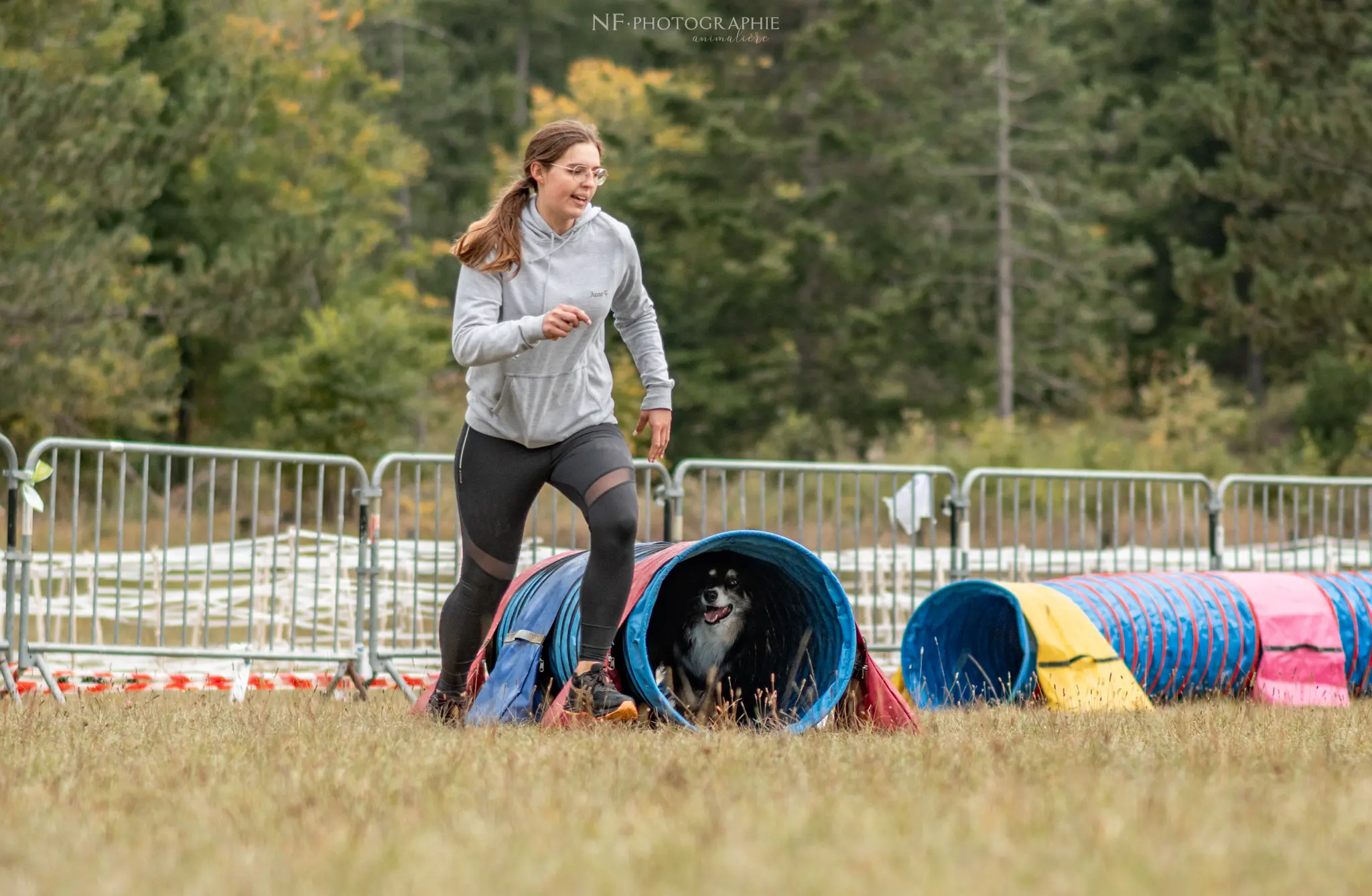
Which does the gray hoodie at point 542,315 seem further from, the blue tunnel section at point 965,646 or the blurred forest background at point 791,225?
the blurred forest background at point 791,225

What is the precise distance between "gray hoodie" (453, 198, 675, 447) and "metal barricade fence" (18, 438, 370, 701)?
2.70 metres

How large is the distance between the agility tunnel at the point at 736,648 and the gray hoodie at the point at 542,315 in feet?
2.05

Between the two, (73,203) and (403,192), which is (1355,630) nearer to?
(73,203)

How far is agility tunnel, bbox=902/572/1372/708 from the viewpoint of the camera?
7.51 metres

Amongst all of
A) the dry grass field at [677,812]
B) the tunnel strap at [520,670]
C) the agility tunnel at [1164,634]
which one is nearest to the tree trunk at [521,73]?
the agility tunnel at [1164,634]

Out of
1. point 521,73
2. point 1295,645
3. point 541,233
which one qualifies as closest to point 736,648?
point 541,233

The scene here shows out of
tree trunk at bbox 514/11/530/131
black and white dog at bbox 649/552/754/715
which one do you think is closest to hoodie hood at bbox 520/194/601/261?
black and white dog at bbox 649/552/754/715

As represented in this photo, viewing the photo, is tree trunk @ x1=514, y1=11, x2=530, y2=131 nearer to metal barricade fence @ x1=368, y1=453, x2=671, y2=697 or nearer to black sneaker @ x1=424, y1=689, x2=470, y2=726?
metal barricade fence @ x1=368, y1=453, x2=671, y2=697

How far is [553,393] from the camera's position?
514 centimetres

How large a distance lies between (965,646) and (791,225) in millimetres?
25693

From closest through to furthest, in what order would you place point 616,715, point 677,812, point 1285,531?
point 677,812 → point 616,715 → point 1285,531

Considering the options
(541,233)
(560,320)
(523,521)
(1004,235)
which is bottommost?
(523,521)

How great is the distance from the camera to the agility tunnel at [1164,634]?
7.51 meters

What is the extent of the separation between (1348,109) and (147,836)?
2577cm
